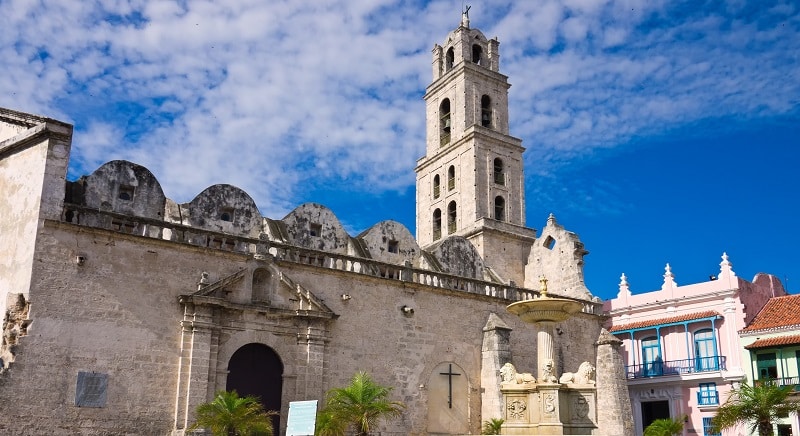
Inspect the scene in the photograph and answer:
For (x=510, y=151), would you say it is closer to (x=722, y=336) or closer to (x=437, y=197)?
(x=437, y=197)

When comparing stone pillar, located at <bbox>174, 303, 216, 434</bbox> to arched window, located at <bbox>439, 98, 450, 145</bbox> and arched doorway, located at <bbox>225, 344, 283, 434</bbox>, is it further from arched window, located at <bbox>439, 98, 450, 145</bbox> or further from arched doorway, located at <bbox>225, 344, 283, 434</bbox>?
arched window, located at <bbox>439, 98, 450, 145</bbox>

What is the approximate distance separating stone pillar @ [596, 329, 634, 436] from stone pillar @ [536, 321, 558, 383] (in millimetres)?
6662

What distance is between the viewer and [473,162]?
31891mm

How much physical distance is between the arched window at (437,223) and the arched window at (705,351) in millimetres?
11406

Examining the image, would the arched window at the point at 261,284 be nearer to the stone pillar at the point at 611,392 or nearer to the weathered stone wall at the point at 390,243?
the weathered stone wall at the point at 390,243

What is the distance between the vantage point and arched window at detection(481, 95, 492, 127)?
111 ft

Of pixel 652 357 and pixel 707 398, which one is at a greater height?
pixel 652 357

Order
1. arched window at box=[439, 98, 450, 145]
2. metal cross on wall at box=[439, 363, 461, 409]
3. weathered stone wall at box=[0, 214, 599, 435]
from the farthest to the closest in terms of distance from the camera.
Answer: arched window at box=[439, 98, 450, 145] < metal cross on wall at box=[439, 363, 461, 409] < weathered stone wall at box=[0, 214, 599, 435]

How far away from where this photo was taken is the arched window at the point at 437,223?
112 feet

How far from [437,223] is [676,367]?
1164cm

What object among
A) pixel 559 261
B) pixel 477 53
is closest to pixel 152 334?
pixel 559 261

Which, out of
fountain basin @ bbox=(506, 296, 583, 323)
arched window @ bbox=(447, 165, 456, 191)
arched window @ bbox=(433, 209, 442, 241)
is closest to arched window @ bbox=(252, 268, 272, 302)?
fountain basin @ bbox=(506, 296, 583, 323)

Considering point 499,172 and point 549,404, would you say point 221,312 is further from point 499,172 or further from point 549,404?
point 499,172

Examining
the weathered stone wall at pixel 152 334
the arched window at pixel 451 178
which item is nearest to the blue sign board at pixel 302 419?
the weathered stone wall at pixel 152 334
